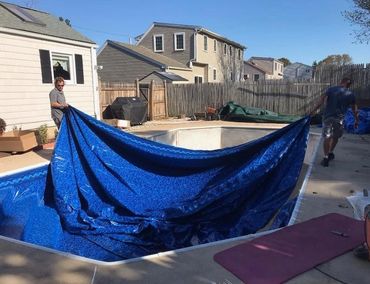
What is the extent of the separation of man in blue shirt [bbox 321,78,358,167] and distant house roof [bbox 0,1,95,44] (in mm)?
7503

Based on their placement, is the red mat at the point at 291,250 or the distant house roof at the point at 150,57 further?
the distant house roof at the point at 150,57

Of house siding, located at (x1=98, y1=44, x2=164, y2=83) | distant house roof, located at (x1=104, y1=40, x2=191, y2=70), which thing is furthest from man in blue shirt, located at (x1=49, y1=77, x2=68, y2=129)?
house siding, located at (x1=98, y1=44, x2=164, y2=83)

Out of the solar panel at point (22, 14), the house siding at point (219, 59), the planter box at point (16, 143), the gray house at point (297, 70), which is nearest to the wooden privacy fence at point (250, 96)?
the solar panel at point (22, 14)

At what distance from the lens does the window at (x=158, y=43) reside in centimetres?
2408

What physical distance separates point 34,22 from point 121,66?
1301 cm

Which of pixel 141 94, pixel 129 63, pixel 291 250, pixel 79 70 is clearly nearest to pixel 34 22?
pixel 79 70

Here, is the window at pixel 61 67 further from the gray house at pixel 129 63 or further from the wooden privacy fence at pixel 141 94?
the gray house at pixel 129 63

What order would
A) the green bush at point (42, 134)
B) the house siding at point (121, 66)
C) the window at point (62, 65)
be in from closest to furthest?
the green bush at point (42, 134) < the window at point (62, 65) < the house siding at point (121, 66)

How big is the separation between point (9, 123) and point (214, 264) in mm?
7455

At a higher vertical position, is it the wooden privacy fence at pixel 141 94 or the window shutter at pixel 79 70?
the window shutter at pixel 79 70

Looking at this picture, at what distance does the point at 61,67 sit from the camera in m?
9.96

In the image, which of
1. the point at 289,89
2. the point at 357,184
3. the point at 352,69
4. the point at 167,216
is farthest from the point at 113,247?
the point at 352,69

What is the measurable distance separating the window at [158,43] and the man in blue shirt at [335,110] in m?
20.0

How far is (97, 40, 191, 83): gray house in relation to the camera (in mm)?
20906
